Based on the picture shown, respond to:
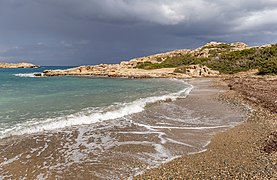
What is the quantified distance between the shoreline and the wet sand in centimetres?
20

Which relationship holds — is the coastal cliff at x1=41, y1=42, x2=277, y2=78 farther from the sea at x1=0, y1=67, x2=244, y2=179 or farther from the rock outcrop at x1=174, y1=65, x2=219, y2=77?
the sea at x1=0, y1=67, x2=244, y2=179

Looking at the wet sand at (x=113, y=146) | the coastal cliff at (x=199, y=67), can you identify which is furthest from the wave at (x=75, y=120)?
the coastal cliff at (x=199, y=67)

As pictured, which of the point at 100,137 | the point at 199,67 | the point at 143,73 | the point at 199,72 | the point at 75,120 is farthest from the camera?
the point at 143,73

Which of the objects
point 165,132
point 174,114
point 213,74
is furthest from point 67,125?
point 213,74

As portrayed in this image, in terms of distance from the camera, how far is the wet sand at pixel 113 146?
7996mm

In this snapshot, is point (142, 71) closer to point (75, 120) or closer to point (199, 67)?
point (199, 67)

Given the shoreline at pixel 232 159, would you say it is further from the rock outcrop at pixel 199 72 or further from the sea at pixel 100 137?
the rock outcrop at pixel 199 72

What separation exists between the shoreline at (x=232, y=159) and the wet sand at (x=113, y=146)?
0.20 meters

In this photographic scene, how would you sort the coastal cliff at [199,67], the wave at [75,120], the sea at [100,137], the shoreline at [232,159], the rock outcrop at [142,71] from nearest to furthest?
the shoreline at [232,159] < the sea at [100,137] < the wave at [75,120] < the coastal cliff at [199,67] < the rock outcrop at [142,71]

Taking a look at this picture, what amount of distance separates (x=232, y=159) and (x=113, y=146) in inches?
196

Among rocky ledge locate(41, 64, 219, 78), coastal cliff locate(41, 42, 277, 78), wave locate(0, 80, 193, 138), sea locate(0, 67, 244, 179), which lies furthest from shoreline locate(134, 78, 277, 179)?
rocky ledge locate(41, 64, 219, 78)

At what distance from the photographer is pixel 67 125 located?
13984 mm

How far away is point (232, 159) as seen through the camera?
8.30 meters

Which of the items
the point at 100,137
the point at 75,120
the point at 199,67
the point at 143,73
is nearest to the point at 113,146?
the point at 100,137
